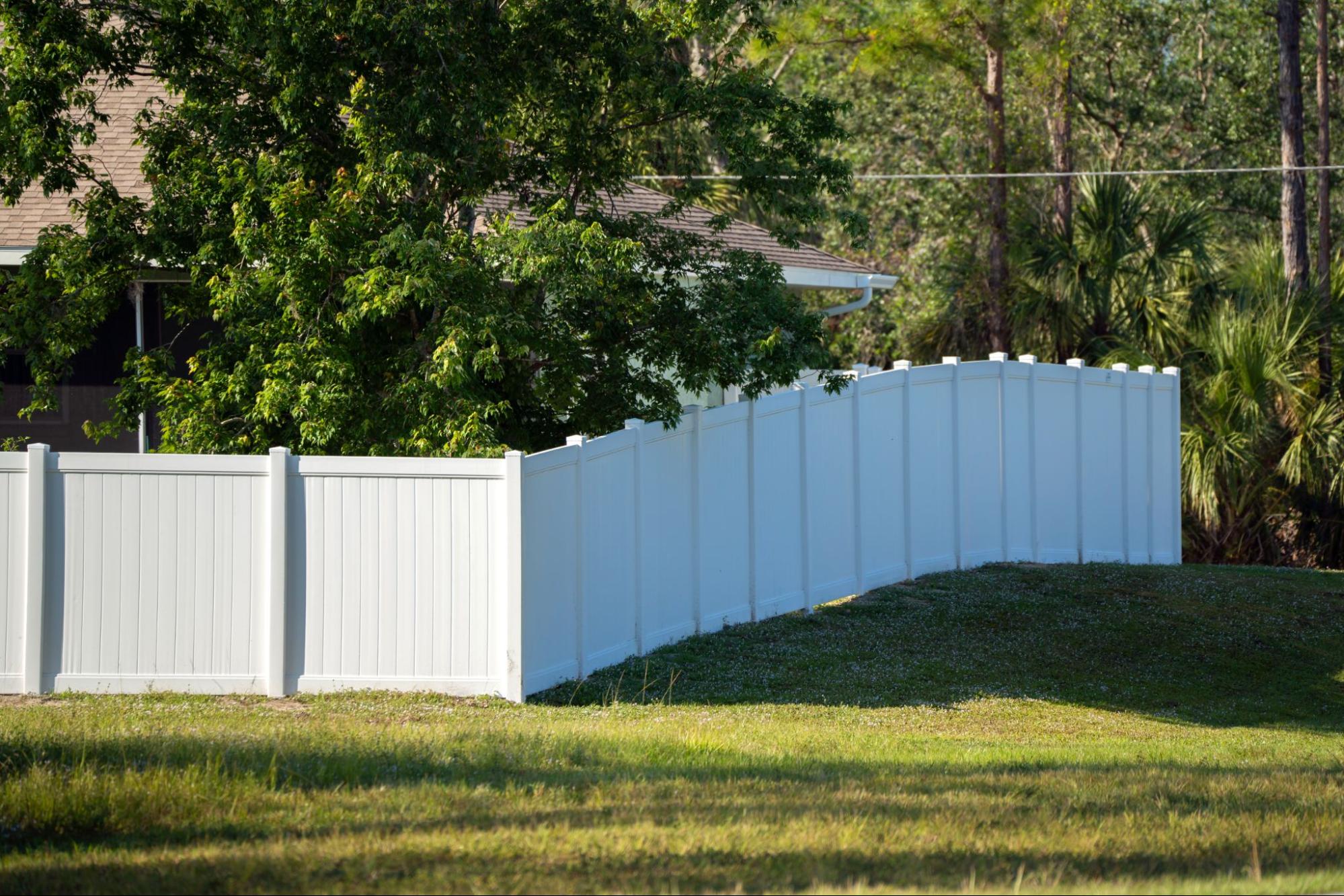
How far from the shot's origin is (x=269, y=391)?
10.4m

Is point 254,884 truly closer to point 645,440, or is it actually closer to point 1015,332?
point 645,440

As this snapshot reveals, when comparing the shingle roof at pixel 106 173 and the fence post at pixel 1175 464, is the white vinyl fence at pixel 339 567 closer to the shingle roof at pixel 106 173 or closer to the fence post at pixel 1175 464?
the shingle roof at pixel 106 173

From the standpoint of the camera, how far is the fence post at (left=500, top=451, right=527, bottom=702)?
9.66 m

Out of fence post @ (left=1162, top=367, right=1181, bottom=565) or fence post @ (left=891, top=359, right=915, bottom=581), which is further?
fence post @ (left=1162, top=367, right=1181, bottom=565)

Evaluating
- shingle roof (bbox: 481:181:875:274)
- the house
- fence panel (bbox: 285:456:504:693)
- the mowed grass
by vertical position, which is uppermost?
Result: shingle roof (bbox: 481:181:875:274)

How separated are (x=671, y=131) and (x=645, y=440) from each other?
674 centimetres

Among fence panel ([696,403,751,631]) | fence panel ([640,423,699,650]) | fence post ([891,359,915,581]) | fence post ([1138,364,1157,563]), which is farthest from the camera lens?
fence post ([1138,364,1157,563])

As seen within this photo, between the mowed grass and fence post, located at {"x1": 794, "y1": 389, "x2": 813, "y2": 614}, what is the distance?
40cm

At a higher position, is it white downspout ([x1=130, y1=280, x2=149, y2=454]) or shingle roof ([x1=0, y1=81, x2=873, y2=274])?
shingle roof ([x1=0, y1=81, x2=873, y2=274])

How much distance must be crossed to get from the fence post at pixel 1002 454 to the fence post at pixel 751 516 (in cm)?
408

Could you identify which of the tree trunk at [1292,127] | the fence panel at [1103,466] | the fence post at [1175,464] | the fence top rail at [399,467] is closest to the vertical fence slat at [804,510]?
the fence top rail at [399,467]

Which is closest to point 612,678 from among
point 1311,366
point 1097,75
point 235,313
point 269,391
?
point 269,391

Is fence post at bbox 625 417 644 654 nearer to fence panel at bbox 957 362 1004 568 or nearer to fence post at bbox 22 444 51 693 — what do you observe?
fence post at bbox 22 444 51 693

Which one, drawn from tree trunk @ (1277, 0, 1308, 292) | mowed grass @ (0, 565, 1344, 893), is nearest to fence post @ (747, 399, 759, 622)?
mowed grass @ (0, 565, 1344, 893)
